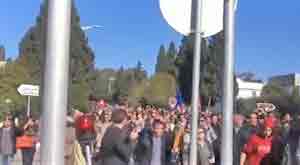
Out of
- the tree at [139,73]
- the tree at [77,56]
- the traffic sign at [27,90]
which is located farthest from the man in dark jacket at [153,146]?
the tree at [139,73]

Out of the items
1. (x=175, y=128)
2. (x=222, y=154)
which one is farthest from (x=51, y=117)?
(x=175, y=128)

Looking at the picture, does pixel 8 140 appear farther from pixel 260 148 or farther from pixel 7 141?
pixel 260 148

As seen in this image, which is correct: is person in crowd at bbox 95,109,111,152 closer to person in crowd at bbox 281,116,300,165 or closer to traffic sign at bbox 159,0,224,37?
person in crowd at bbox 281,116,300,165

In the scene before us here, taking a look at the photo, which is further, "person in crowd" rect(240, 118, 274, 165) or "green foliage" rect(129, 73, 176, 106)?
"green foliage" rect(129, 73, 176, 106)

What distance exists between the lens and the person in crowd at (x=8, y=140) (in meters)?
16.7

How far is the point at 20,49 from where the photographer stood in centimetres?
6981

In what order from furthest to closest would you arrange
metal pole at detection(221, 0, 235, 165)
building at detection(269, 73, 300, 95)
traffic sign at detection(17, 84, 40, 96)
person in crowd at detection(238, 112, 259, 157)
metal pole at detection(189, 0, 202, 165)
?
building at detection(269, 73, 300, 95) < traffic sign at detection(17, 84, 40, 96) < person in crowd at detection(238, 112, 259, 157) < metal pole at detection(189, 0, 202, 165) < metal pole at detection(221, 0, 235, 165)

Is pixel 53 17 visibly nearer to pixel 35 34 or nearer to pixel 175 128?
pixel 175 128

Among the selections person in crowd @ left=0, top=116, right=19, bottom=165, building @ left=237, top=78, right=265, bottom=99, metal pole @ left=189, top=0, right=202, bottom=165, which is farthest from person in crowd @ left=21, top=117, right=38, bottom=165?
building @ left=237, top=78, right=265, bottom=99

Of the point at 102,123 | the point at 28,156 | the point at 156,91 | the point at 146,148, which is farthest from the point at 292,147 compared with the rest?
the point at 156,91

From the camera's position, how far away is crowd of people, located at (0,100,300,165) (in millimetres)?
8367

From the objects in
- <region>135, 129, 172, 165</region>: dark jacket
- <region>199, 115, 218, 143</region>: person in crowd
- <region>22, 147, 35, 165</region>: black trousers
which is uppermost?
<region>199, 115, 218, 143</region>: person in crowd

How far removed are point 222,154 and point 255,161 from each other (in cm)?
573

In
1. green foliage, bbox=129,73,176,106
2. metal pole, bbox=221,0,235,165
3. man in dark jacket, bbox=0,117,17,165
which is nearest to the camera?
metal pole, bbox=221,0,235,165
